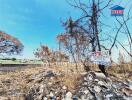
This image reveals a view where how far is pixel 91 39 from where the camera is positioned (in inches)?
348

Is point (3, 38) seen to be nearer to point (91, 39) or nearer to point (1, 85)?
point (1, 85)

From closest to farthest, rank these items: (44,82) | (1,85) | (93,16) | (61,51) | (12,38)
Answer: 1. (44,82)
2. (93,16)
3. (1,85)
4. (61,51)
5. (12,38)

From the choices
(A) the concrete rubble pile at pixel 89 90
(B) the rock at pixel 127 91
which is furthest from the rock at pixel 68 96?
(B) the rock at pixel 127 91

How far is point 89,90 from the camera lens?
7.18 meters

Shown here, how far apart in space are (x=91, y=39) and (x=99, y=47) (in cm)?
44

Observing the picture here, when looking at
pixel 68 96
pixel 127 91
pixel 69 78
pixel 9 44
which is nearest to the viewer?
pixel 68 96

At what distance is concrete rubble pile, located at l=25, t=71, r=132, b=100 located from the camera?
23.1ft

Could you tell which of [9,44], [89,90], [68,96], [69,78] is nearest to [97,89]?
[89,90]

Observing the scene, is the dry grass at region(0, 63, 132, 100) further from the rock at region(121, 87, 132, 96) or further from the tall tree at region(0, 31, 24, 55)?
the tall tree at region(0, 31, 24, 55)

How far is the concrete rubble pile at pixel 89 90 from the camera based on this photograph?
23.1 feet

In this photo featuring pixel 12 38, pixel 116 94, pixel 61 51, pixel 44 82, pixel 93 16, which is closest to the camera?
pixel 116 94

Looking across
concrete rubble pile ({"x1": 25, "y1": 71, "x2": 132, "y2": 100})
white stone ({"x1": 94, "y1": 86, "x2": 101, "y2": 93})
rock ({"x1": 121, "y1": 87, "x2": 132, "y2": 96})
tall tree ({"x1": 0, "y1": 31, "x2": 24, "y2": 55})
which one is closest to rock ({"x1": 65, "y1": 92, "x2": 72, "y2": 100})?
concrete rubble pile ({"x1": 25, "y1": 71, "x2": 132, "y2": 100})

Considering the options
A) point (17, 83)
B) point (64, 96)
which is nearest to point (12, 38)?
point (17, 83)

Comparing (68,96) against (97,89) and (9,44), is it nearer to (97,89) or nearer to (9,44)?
(97,89)
